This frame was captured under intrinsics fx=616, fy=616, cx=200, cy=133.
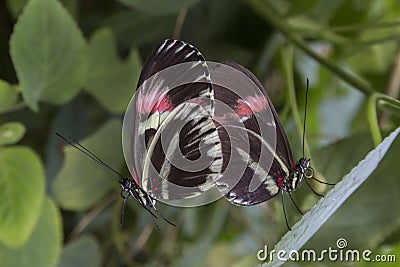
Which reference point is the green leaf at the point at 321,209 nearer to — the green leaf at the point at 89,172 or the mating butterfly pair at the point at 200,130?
the mating butterfly pair at the point at 200,130

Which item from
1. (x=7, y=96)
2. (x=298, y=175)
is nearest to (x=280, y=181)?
(x=298, y=175)

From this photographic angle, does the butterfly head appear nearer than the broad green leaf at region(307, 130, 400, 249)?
Yes

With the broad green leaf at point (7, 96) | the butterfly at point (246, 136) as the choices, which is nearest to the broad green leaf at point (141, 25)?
the broad green leaf at point (7, 96)

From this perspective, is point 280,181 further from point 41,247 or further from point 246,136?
point 41,247

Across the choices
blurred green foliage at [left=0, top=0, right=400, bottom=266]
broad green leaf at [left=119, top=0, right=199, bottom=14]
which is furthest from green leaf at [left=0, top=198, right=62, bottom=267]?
broad green leaf at [left=119, top=0, right=199, bottom=14]

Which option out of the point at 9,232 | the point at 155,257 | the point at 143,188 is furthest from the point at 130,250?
the point at 143,188

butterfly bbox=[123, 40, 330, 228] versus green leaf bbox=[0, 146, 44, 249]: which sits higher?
butterfly bbox=[123, 40, 330, 228]

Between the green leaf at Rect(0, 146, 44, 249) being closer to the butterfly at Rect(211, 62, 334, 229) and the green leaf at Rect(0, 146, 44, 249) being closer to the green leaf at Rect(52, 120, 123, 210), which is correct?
the green leaf at Rect(52, 120, 123, 210)
